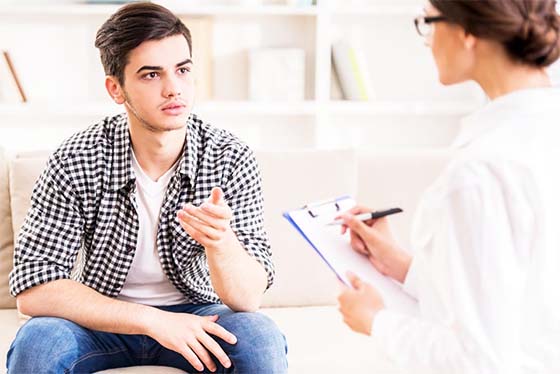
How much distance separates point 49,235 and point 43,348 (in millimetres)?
266

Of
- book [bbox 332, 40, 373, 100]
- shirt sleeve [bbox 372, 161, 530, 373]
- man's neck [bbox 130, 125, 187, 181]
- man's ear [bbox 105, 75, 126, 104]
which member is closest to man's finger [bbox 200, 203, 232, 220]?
man's neck [bbox 130, 125, 187, 181]

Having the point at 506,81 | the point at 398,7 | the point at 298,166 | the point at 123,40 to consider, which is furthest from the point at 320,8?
the point at 506,81

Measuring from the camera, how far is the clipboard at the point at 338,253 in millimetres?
1294

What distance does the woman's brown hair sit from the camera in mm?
1101

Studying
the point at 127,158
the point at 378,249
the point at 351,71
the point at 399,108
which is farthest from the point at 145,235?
the point at 399,108

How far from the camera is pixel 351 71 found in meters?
3.55

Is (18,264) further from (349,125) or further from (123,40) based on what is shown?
(349,125)

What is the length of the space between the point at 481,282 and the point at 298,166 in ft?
3.95

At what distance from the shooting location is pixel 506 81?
3.78 feet

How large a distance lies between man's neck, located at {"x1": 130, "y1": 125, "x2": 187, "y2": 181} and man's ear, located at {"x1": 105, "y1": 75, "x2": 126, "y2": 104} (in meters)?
0.07

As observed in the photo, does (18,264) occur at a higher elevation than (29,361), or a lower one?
higher

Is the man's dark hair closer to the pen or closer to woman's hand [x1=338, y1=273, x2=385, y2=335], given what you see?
the pen

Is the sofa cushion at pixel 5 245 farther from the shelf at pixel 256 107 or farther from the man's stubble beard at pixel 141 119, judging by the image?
the shelf at pixel 256 107

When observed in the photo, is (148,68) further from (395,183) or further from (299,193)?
(395,183)
